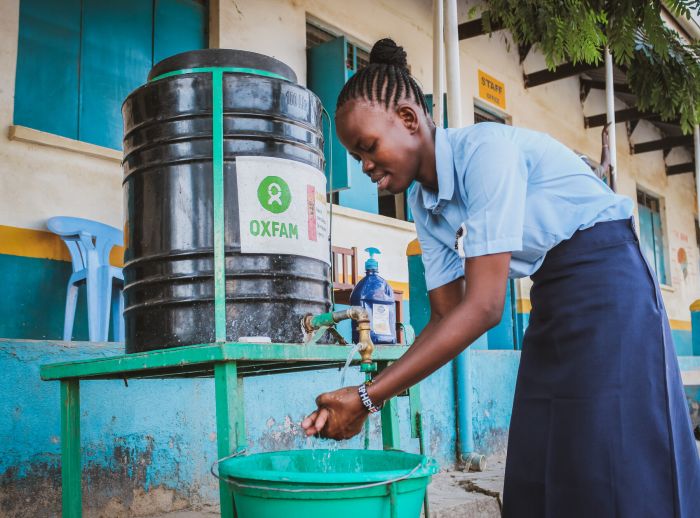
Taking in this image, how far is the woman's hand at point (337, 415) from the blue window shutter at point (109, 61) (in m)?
3.36

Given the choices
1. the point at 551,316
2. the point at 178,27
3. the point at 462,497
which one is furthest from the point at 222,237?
the point at 178,27

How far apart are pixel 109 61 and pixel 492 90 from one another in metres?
4.82

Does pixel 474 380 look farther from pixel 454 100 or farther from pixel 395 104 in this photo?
pixel 395 104

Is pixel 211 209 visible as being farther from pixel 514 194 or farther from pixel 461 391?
pixel 461 391

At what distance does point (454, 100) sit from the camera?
15.1 ft

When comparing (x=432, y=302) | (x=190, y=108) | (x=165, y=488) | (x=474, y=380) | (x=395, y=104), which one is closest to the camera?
(x=395, y=104)

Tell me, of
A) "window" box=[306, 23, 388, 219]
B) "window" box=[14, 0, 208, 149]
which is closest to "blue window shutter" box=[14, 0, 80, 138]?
"window" box=[14, 0, 208, 149]

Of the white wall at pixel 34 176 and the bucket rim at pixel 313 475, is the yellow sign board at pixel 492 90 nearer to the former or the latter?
the white wall at pixel 34 176

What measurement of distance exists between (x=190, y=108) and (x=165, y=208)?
265 millimetres

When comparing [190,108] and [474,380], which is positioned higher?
[190,108]

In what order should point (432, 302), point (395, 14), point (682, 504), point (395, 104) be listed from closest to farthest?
1. point (682, 504)
2. point (395, 104)
3. point (432, 302)
4. point (395, 14)

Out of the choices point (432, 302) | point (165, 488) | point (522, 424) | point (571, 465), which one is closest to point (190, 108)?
point (432, 302)

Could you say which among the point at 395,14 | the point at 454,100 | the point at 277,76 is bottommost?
the point at 277,76

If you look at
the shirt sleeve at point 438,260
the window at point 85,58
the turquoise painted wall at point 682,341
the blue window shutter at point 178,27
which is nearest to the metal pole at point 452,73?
the blue window shutter at point 178,27
